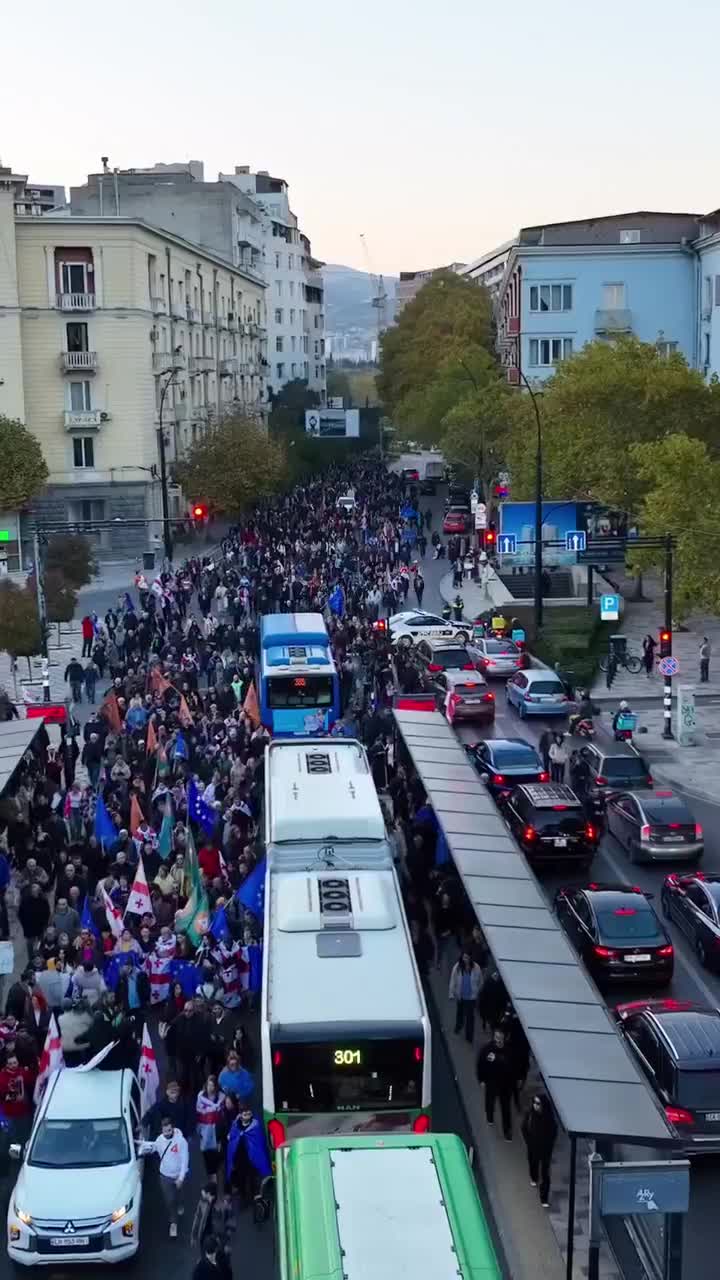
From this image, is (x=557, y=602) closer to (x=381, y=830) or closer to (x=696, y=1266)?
(x=381, y=830)

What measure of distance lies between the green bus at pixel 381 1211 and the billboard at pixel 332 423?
105 meters

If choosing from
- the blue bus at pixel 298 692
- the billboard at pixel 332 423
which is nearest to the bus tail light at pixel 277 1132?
the blue bus at pixel 298 692

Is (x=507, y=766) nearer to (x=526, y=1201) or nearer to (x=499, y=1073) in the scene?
(x=499, y=1073)

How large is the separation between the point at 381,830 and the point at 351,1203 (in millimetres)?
9096

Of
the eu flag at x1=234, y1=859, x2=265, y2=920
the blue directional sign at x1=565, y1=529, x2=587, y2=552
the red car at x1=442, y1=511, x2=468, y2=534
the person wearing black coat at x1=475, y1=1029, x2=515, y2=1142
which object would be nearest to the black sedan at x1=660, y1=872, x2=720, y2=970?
the person wearing black coat at x1=475, y1=1029, x2=515, y2=1142

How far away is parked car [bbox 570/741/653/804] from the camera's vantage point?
2884 centimetres

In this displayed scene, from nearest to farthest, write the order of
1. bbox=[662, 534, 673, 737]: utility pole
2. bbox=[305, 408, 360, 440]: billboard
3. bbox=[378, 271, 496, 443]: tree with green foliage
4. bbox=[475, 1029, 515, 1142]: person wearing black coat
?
bbox=[475, 1029, 515, 1142]: person wearing black coat < bbox=[662, 534, 673, 737]: utility pole < bbox=[378, 271, 496, 443]: tree with green foliage < bbox=[305, 408, 360, 440]: billboard

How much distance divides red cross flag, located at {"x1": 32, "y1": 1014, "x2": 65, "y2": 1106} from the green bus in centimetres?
473

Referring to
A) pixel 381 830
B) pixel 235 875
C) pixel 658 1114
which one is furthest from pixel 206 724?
pixel 658 1114

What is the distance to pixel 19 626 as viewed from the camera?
128 ft

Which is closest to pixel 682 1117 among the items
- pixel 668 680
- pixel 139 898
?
pixel 139 898

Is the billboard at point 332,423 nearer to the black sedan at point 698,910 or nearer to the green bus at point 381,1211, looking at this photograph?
the black sedan at point 698,910

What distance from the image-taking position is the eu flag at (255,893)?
19406 mm

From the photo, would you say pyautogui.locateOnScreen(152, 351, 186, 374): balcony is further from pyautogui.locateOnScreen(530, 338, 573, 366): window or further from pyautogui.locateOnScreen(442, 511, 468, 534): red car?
pyautogui.locateOnScreen(530, 338, 573, 366): window
